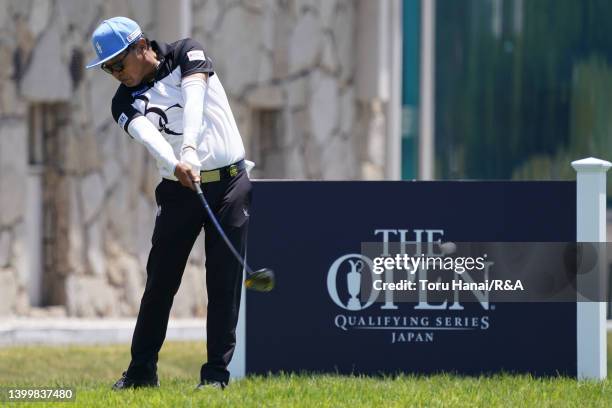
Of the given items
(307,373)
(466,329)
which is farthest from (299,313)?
(466,329)

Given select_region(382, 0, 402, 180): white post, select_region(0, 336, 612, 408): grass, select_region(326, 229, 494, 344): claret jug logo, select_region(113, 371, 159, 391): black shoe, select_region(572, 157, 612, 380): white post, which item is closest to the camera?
select_region(0, 336, 612, 408): grass

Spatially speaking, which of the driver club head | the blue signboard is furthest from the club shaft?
the blue signboard

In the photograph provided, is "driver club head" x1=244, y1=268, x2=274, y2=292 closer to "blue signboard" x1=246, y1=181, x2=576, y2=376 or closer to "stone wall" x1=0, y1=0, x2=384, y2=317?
"blue signboard" x1=246, y1=181, x2=576, y2=376

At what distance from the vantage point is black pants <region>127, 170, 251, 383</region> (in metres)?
7.95

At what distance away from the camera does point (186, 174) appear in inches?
299

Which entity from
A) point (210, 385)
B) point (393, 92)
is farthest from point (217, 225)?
point (393, 92)

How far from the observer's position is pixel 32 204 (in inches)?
619

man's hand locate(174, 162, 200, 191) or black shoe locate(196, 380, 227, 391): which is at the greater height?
man's hand locate(174, 162, 200, 191)

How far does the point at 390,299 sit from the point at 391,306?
0.04 m

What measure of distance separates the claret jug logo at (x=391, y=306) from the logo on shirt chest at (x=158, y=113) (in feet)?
5.77

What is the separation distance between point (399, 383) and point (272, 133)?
9401 millimetres

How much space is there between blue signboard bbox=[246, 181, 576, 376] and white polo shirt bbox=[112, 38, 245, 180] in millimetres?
1396

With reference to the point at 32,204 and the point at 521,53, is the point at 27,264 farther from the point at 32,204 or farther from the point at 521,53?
the point at 521,53

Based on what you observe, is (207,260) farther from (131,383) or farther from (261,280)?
(131,383)
